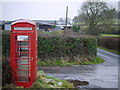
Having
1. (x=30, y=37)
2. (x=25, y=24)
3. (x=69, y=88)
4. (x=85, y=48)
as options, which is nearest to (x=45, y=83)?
(x=69, y=88)

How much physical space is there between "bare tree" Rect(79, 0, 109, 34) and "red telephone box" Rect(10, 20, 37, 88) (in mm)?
24592

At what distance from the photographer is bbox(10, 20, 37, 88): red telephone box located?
6.54 meters

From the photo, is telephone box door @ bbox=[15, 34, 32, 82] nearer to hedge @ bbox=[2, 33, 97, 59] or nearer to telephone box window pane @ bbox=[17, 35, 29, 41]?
telephone box window pane @ bbox=[17, 35, 29, 41]

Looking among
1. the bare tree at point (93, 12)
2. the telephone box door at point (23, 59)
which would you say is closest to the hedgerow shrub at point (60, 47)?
the telephone box door at point (23, 59)

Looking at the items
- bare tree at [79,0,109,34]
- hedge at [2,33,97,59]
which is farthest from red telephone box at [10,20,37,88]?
bare tree at [79,0,109,34]

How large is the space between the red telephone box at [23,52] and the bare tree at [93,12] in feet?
80.7

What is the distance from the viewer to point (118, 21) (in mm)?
32094

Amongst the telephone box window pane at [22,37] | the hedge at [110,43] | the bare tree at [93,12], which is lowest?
the hedge at [110,43]

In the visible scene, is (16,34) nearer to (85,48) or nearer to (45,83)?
(45,83)

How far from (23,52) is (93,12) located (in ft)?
86.2

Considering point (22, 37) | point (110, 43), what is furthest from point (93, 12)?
point (22, 37)

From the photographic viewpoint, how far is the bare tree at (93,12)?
99.6 feet

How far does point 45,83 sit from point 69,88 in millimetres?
860

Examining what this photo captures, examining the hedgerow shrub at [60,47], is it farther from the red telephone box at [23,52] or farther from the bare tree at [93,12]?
the bare tree at [93,12]
